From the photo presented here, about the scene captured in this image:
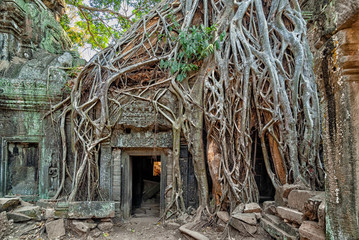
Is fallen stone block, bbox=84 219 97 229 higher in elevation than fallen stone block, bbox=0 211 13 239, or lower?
lower

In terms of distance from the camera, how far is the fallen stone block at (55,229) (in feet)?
11.7

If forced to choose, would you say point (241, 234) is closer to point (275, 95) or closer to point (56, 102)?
point (275, 95)

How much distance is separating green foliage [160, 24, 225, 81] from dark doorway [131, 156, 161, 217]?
2.42 meters

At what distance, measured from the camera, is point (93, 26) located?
919 centimetres

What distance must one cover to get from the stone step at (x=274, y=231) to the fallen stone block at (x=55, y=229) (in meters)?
2.97

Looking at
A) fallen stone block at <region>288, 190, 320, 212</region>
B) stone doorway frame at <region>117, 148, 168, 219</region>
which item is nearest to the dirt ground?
stone doorway frame at <region>117, 148, 168, 219</region>

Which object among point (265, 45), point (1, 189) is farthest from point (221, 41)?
point (1, 189)

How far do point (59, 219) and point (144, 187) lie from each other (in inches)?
126

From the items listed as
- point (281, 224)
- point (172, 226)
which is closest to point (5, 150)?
point (172, 226)

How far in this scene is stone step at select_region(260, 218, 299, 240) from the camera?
8.74 ft

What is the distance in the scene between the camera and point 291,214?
269 centimetres

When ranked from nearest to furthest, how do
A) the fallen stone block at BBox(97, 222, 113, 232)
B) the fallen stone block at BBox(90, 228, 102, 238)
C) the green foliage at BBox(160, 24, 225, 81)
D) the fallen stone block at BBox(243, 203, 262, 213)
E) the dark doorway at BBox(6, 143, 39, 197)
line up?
the fallen stone block at BBox(243, 203, 262, 213)
the fallen stone block at BBox(90, 228, 102, 238)
the fallen stone block at BBox(97, 222, 113, 232)
the green foliage at BBox(160, 24, 225, 81)
the dark doorway at BBox(6, 143, 39, 197)

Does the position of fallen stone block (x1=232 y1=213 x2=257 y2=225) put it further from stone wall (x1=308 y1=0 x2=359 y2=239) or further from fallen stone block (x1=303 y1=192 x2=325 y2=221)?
stone wall (x1=308 y1=0 x2=359 y2=239)

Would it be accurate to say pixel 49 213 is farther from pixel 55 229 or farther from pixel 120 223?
pixel 120 223
